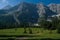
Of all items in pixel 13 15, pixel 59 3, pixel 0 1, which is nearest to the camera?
pixel 0 1

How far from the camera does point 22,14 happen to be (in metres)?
68.2

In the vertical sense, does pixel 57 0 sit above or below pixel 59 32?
above

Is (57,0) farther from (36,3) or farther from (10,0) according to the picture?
(10,0)

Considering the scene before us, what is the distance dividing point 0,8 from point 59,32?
165 feet

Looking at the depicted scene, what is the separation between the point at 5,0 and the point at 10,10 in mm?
16076

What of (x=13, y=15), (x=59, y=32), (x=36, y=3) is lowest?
(x=59, y=32)

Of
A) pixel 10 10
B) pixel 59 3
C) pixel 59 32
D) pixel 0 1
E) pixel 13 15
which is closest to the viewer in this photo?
pixel 59 32

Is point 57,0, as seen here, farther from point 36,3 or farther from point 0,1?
point 0,1

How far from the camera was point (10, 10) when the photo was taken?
241 feet

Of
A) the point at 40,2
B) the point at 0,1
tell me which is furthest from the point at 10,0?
the point at 40,2

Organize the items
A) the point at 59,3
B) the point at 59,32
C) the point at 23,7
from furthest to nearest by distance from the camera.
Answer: the point at 23,7, the point at 59,3, the point at 59,32

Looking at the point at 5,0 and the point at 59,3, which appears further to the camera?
the point at 59,3

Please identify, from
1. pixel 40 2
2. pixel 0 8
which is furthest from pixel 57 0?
pixel 0 8

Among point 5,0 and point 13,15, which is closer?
point 5,0
